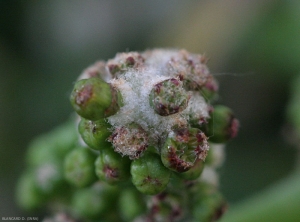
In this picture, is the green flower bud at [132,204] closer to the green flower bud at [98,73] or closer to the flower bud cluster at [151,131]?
the flower bud cluster at [151,131]

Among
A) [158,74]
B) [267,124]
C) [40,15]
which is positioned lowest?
[267,124]

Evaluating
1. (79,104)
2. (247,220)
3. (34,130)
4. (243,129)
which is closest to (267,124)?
(243,129)

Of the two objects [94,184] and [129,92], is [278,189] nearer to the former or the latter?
[94,184]

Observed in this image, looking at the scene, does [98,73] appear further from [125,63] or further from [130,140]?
[130,140]

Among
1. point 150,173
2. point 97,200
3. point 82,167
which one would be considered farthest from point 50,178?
point 150,173

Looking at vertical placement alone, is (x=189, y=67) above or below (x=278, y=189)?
above

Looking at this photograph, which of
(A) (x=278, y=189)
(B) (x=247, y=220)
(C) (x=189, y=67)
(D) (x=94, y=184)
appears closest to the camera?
(C) (x=189, y=67)

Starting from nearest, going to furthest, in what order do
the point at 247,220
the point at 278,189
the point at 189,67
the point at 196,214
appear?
the point at 189,67, the point at 196,214, the point at 247,220, the point at 278,189
